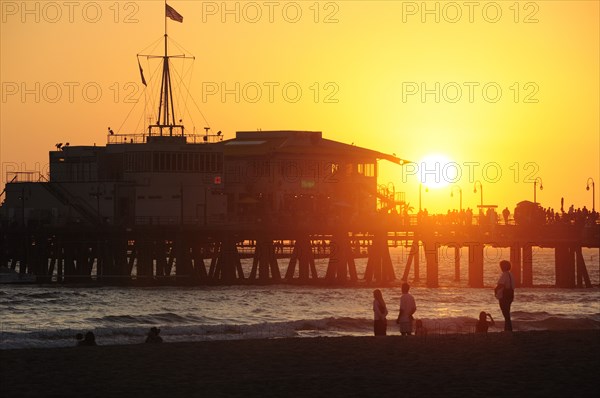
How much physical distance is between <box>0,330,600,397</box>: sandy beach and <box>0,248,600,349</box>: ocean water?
43.3 ft

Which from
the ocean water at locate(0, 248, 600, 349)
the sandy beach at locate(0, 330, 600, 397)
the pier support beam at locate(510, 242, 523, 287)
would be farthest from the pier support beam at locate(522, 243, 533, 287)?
the sandy beach at locate(0, 330, 600, 397)

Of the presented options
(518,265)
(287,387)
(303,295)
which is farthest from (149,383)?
(518,265)

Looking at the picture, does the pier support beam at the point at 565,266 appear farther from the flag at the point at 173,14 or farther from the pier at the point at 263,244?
the flag at the point at 173,14

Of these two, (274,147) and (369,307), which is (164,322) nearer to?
(369,307)

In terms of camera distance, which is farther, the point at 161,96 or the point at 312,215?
the point at 161,96

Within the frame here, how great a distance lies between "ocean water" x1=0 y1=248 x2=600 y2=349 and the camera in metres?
46.0

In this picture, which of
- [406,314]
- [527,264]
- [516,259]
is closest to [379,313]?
[406,314]

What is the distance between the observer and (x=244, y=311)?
60.3m

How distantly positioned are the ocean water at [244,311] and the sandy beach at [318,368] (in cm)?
1320

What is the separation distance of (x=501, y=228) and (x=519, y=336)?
49524mm

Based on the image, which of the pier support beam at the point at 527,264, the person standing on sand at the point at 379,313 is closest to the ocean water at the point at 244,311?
the pier support beam at the point at 527,264

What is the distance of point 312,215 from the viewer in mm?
82688

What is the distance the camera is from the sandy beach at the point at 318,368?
21.3m

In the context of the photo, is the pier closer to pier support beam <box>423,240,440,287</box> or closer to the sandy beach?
pier support beam <box>423,240,440,287</box>
